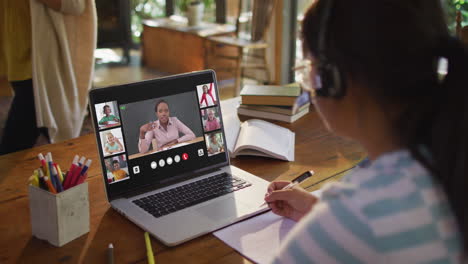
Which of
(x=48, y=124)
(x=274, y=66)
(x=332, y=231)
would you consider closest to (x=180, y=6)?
(x=274, y=66)

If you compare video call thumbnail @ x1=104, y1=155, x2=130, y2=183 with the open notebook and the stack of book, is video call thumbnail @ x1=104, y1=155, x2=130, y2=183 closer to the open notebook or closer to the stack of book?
the open notebook

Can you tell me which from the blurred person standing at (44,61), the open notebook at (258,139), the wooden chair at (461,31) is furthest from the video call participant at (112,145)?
the blurred person standing at (44,61)

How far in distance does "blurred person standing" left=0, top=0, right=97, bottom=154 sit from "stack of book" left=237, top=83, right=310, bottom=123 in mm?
967

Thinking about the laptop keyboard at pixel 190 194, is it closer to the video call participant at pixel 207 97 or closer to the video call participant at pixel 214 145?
the video call participant at pixel 214 145

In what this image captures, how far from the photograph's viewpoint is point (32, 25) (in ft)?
7.27

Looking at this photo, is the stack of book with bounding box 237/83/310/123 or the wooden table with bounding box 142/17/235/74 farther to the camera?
the wooden table with bounding box 142/17/235/74

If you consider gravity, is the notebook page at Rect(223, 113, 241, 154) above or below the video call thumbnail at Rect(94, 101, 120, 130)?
below

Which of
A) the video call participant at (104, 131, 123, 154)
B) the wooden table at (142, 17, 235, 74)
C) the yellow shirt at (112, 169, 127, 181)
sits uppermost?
the video call participant at (104, 131, 123, 154)

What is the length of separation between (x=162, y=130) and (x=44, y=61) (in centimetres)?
131

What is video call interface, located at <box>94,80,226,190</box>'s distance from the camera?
1.18m

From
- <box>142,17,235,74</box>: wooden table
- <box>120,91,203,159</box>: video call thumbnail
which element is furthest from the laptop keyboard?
<box>142,17,235,74</box>: wooden table

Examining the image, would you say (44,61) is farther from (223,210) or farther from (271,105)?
(223,210)

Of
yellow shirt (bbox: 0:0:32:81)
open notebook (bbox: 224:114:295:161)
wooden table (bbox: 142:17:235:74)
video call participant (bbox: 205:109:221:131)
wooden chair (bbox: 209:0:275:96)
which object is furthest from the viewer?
wooden table (bbox: 142:17:235:74)

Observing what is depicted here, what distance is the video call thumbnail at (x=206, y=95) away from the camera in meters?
1.32
